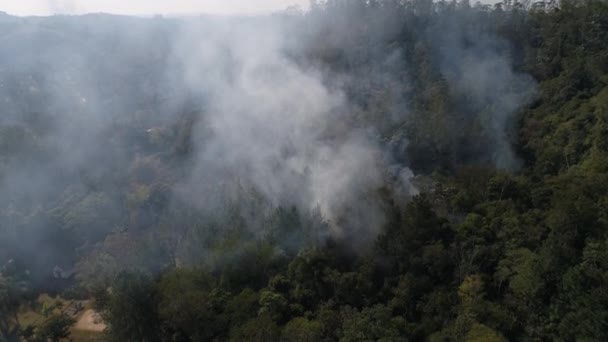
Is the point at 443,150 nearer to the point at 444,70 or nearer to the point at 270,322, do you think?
the point at 444,70

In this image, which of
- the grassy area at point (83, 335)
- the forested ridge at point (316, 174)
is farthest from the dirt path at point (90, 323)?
the forested ridge at point (316, 174)

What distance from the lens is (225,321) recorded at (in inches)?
955

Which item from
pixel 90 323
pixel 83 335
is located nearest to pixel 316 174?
pixel 90 323

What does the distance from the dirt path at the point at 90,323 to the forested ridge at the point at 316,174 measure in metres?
2.05

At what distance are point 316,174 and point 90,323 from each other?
20.3 m

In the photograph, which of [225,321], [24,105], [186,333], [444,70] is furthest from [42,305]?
[444,70]

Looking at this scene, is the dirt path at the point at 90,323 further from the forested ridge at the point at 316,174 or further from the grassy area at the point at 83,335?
the forested ridge at the point at 316,174

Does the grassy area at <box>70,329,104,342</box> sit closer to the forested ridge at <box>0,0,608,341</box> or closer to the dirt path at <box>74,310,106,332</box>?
the dirt path at <box>74,310,106,332</box>

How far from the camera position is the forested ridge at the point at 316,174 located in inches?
928

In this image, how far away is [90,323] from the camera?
31266mm

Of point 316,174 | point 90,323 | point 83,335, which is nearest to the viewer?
point 83,335

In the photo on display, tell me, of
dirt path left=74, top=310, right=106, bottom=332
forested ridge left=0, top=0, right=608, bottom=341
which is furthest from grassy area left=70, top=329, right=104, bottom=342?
forested ridge left=0, top=0, right=608, bottom=341

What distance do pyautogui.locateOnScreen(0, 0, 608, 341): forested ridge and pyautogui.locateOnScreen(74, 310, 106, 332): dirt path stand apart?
6.72 ft

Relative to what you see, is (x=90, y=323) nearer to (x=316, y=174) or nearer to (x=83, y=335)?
(x=83, y=335)
